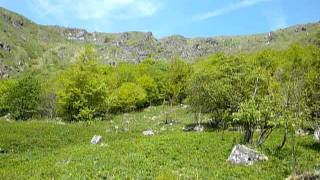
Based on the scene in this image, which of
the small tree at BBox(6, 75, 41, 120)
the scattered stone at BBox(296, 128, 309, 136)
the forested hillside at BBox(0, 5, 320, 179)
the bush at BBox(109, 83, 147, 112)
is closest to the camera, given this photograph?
the forested hillside at BBox(0, 5, 320, 179)

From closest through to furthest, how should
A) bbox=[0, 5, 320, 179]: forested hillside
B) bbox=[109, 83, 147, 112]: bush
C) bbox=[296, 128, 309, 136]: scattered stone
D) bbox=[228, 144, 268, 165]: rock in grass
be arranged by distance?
bbox=[0, 5, 320, 179]: forested hillside < bbox=[228, 144, 268, 165]: rock in grass < bbox=[296, 128, 309, 136]: scattered stone < bbox=[109, 83, 147, 112]: bush

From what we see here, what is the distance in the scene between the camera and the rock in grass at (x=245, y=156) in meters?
33.5

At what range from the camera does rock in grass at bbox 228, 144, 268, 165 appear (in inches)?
1320

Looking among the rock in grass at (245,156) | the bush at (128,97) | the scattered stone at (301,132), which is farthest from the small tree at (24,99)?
the rock in grass at (245,156)

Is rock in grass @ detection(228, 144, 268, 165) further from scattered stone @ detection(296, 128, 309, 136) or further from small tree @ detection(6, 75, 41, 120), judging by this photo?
small tree @ detection(6, 75, 41, 120)

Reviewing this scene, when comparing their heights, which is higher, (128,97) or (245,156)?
(128,97)

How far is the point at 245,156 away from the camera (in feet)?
110

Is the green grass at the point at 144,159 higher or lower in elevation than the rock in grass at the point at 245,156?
lower

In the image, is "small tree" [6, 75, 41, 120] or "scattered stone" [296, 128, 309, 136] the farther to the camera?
"small tree" [6, 75, 41, 120]

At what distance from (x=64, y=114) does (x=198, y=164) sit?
177 ft

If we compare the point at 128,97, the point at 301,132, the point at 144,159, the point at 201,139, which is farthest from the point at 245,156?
the point at 128,97

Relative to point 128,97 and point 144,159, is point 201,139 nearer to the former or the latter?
point 144,159

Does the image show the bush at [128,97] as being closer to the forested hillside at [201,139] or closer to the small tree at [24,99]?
the small tree at [24,99]

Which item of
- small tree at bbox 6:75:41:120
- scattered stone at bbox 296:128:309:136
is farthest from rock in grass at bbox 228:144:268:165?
small tree at bbox 6:75:41:120
